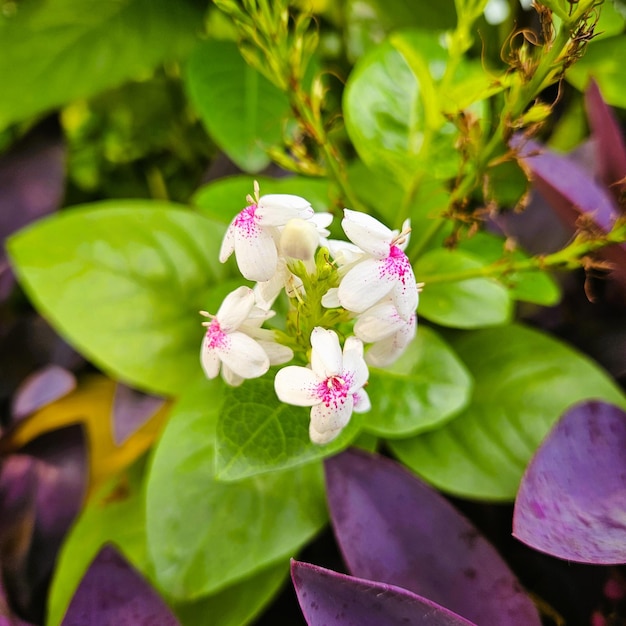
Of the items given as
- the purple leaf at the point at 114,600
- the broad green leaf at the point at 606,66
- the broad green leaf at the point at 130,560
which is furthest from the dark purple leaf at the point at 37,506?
the broad green leaf at the point at 606,66

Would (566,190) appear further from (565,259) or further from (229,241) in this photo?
(229,241)

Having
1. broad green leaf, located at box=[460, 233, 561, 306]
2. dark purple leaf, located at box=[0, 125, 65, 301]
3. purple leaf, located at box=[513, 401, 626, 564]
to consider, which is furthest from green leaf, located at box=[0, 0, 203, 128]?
purple leaf, located at box=[513, 401, 626, 564]

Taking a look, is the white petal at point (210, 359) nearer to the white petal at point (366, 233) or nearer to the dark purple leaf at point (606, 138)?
the white petal at point (366, 233)

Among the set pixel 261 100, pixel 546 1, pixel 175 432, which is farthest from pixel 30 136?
pixel 546 1

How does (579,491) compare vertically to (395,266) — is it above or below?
below

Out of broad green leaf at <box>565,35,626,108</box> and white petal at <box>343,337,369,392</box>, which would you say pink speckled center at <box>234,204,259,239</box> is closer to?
white petal at <box>343,337,369,392</box>

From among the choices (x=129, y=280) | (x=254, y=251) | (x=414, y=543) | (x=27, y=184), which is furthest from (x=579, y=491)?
(x=27, y=184)
